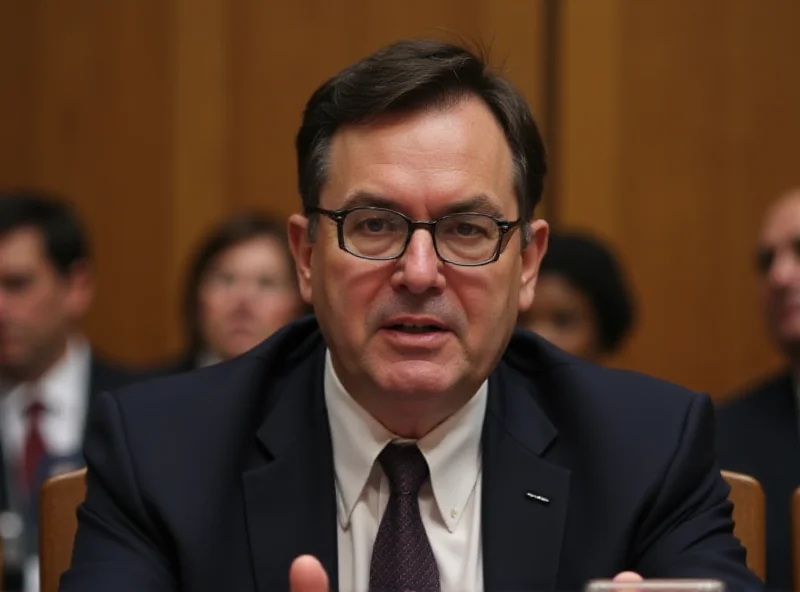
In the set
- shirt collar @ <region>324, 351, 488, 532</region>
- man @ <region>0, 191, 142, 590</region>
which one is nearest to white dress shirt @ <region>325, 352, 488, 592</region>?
shirt collar @ <region>324, 351, 488, 532</region>

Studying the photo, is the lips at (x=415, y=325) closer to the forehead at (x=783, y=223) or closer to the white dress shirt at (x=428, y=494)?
the white dress shirt at (x=428, y=494)

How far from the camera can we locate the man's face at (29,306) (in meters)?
4.39

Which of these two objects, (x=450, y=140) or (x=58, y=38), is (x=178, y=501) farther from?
(x=58, y=38)

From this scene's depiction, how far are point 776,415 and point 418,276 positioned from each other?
6.21 feet

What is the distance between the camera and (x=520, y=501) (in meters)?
2.17

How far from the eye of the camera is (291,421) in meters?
2.23

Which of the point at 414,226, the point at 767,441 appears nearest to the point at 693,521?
the point at 414,226

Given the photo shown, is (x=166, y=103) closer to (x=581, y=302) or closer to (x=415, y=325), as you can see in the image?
(x=581, y=302)

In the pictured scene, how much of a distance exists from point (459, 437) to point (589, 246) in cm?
212

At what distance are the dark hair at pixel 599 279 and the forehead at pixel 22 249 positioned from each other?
1710 millimetres

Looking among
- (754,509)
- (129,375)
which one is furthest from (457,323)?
(129,375)

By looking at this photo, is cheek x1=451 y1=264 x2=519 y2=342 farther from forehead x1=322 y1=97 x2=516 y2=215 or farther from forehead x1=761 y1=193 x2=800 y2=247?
forehead x1=761 y1=193 x2=800 y2=247

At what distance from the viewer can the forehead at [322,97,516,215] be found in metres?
2.06

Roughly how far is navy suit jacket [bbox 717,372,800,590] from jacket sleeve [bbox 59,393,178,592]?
174cm
